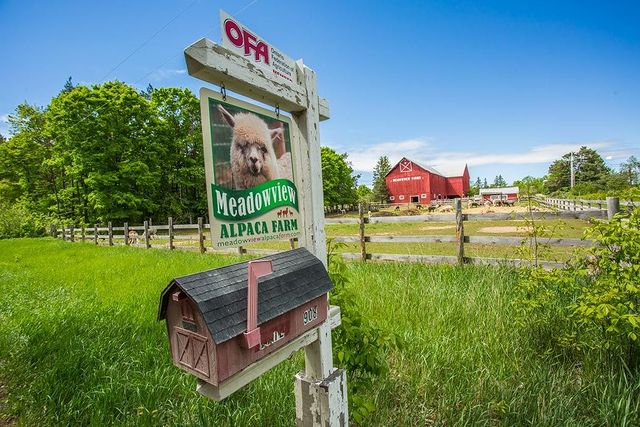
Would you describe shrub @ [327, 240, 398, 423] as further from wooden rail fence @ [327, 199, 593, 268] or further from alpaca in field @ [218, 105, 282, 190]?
wooden rail fence @ [327, 199, 593, 268]

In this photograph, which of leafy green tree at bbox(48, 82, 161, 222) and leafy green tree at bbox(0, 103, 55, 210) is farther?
leafy green tree at bbox(0, 103, 55, 210)

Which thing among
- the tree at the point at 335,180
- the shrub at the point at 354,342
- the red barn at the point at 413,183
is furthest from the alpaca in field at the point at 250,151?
the red barn at the point at 413,183

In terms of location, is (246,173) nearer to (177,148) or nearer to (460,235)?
(460,235)

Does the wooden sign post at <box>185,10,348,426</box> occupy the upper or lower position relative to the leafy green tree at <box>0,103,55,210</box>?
lower

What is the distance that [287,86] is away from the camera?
1.57 meters

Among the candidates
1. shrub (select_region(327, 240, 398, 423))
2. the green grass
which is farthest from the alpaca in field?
the green grass

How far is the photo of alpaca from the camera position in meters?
1.30

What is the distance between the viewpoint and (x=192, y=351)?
1093 mm

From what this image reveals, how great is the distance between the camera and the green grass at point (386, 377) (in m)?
2.22

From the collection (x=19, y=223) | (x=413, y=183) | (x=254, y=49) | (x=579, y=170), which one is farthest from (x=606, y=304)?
(x=579, y=170)

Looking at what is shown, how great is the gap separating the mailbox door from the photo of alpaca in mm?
559

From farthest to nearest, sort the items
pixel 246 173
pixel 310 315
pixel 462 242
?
pixel 462 242 < pixel 310 315 < pixel 246 173

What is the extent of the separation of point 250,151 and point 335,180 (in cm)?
5010

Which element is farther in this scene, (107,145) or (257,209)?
(107,145)
